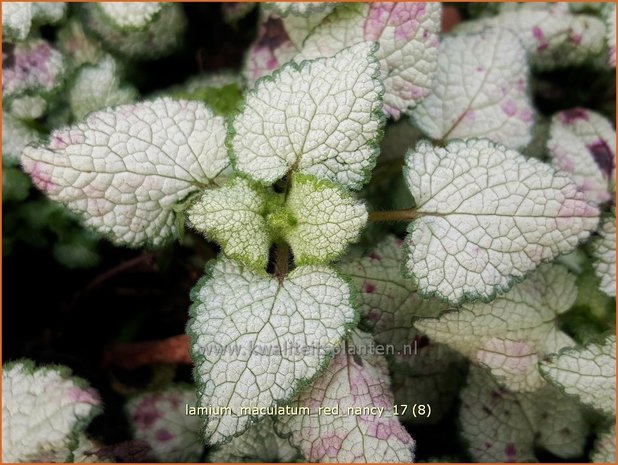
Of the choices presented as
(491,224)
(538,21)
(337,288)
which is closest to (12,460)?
(337,288)

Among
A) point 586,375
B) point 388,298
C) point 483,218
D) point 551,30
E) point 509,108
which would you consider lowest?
point 586,375

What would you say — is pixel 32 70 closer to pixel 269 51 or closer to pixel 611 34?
pixel 269 51

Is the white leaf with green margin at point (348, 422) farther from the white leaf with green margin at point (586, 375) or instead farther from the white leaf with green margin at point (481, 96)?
the white leaf with green margin at point (481, 96)

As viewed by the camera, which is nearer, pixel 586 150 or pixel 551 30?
pixel 586 150

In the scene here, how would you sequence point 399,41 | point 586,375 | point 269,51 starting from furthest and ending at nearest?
point 269,51 < point 399,41 < point 586,375

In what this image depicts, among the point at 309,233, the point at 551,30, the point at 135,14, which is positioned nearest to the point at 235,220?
the point at 309,233

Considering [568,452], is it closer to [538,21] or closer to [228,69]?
[538,21]

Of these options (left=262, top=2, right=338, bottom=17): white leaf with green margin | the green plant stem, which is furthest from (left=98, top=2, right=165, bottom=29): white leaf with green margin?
the green plant stem


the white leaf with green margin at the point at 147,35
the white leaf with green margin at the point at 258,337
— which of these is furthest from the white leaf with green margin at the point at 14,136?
the white leaf with green margin at the point at 258,337
